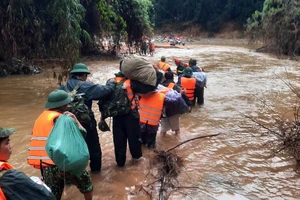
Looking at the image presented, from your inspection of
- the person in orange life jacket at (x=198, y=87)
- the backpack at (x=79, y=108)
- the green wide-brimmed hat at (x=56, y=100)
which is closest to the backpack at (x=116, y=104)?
the backpack at (x=79, y=108)

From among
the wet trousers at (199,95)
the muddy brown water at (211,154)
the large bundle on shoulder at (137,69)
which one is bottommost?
the muddy brown water at (211,154)

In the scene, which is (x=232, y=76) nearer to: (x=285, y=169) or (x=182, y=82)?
(x=182, y=82)

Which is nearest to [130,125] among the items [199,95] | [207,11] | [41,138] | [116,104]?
[116,104]

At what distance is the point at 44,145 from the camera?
10.6 feet

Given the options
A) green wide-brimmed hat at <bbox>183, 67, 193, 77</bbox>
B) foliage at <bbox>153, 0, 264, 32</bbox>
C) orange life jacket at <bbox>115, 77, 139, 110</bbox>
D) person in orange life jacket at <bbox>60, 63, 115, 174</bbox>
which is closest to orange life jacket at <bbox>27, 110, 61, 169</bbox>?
person in orange life jacket at <bbox>60, 63, 115, 174</bbox>

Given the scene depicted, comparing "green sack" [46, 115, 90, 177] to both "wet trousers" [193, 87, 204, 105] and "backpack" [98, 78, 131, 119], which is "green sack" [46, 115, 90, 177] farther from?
"wet trousers" [193, 87, 204, 105]

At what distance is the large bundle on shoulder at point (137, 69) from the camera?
457 cm

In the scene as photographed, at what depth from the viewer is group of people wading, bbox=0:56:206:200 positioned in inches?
126

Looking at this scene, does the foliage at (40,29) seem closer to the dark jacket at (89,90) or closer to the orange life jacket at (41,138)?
the dark jacket at (89,90)

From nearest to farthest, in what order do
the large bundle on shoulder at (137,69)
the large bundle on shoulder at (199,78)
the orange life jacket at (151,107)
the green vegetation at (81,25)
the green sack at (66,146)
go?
1. the green sack at (66,146)
2. the large bundle on shoulder at (137,69)
3. the orange life jacket at (151,107)
4. the large bundle on shoulder at (199,78)
5. the green vegetation at (81,25)

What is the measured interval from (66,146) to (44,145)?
451mm

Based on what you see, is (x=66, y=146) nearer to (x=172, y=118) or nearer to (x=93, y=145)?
(x=93, y=145)

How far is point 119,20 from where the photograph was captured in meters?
18.1

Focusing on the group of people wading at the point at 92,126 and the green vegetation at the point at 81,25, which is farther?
the green vegetation at the point at 81,25
